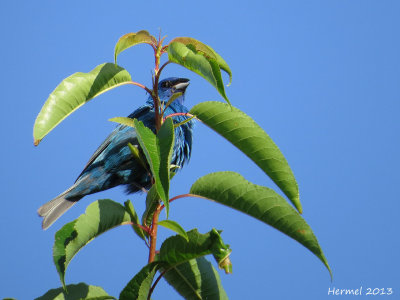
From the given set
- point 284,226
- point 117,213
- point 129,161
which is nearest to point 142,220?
point 117,213

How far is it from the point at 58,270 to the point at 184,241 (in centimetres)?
48

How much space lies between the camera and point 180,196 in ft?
6.82

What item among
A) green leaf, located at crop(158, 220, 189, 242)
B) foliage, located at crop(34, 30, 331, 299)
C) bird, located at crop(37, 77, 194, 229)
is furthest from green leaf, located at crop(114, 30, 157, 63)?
bird, located at crop(37, 77, 194, 229)

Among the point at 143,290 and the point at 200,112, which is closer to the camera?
the point at 143,290

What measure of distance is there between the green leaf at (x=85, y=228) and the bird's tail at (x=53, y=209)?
3.05 meters

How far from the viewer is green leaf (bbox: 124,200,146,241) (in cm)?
203

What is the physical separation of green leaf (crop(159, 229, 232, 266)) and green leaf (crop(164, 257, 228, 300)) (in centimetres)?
9

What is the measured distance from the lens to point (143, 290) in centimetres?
188

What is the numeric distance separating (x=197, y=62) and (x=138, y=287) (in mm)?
830

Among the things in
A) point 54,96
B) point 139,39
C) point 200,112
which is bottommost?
point 54,96

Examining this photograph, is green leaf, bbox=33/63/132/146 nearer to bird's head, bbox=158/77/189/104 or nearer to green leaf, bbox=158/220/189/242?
green leaf, bbox=158/220/189/242

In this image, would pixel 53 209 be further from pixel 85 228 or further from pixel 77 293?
pixel 85 228

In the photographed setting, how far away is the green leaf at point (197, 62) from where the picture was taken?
1.75 meters

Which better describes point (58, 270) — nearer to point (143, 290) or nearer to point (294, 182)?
point (143, 290)
